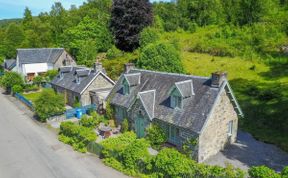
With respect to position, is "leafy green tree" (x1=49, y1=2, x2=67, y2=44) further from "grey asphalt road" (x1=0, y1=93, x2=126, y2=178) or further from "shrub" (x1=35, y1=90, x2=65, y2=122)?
"grey asphalt road" (x1=0, y1=93, x2=126, y2=178)

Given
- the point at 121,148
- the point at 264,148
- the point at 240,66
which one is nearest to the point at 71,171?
the point at 121,148

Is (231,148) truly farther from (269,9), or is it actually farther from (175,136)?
(269,9)

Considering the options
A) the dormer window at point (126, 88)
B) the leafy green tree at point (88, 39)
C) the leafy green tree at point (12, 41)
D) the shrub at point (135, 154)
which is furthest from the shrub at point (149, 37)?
the leafy green tree at point (12, 41)

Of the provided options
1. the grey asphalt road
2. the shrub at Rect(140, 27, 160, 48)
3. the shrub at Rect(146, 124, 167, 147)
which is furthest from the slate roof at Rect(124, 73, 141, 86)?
the shrub at Rect(140, 27, 160, 48)

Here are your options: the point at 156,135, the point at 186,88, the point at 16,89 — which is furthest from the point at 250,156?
the point at 16,89

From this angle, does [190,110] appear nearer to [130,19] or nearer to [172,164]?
[172,164]

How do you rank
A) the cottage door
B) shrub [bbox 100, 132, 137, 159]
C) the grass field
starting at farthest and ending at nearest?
the grass field, the cottage door, shrub [bbox 100, 132, 137, 159]

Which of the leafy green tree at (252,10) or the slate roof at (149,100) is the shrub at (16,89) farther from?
the leafy green tree at (252,10)
